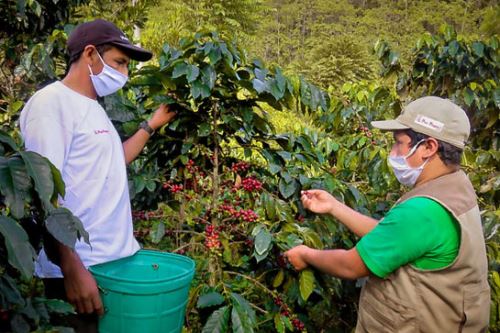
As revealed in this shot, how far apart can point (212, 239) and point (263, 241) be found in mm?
260

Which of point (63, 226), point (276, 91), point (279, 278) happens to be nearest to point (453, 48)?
point (276, 91)

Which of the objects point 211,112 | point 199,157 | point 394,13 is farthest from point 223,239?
point 394,13

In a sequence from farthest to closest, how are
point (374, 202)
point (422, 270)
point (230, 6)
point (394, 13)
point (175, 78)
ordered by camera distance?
point (394, 13), point (230, 6), point (374, 202), point (175, 78), point (422, 270)

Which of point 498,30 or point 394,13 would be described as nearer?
point 498,30

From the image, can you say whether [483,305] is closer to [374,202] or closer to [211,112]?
[374,202]

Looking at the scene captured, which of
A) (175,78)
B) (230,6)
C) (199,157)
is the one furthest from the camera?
(230,6)

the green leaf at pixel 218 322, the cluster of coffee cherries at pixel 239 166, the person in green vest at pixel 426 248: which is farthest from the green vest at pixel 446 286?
the cluster of coffee cherries at pixel 239 166

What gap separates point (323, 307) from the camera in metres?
2.25

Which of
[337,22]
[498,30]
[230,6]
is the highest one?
[498,30]

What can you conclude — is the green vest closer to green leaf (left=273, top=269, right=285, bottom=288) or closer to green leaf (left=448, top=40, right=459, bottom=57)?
green leaf (left=273, top=269, right=285, bottom=288)

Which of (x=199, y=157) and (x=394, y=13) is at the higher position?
(x=199, y=157)

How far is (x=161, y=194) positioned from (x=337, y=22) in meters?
29.8

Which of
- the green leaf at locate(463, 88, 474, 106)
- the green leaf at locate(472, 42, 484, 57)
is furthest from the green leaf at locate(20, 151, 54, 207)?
the green leaf at locate(472, 42, 484, 57)

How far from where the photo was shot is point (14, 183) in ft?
2.99
